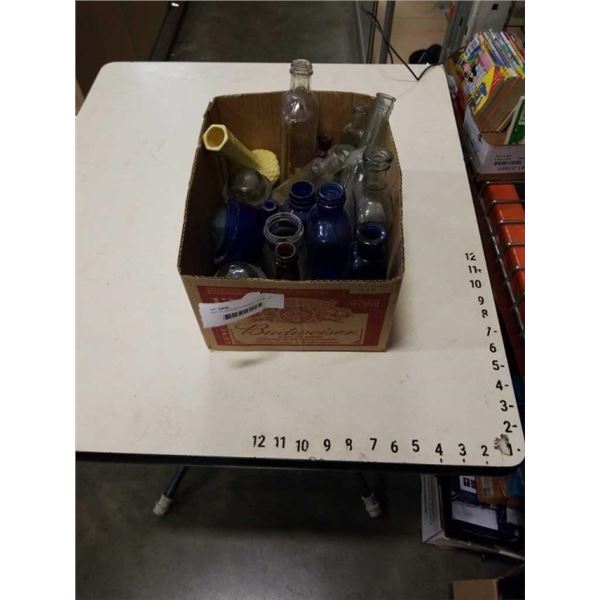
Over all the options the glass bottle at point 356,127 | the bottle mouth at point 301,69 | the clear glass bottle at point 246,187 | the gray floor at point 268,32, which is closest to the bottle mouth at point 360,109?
the glass bottle at point 356,127

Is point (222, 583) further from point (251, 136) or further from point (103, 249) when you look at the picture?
point (251, 136)

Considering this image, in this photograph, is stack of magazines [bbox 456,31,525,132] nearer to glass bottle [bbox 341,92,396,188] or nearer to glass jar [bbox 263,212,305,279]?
glass bottle [bbox 341,92,396,188]

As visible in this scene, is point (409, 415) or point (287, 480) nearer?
point (409, 415)

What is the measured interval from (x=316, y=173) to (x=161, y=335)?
413 millimetres

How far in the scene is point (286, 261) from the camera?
0.61m

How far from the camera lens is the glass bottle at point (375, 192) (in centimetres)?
69

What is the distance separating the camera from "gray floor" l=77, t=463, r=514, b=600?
1246 mm

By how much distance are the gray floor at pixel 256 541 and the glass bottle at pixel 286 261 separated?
975 mm

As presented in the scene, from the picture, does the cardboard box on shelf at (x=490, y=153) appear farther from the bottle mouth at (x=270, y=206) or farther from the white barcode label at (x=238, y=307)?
the white barcode label at (x=238, y=307)

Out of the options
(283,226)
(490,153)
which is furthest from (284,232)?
(490,153)

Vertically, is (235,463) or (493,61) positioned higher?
(493,61)

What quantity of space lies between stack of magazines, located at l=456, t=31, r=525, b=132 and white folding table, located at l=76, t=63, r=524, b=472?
0.11 m

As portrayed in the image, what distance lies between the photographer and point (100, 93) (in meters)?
1.13

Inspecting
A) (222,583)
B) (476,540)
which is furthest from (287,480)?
(476,540)
